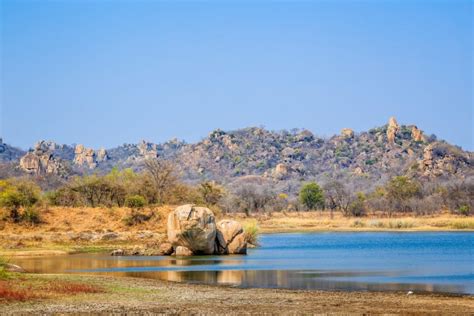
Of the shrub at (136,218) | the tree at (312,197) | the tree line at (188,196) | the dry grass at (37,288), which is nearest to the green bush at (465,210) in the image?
the tree line at (188,196)

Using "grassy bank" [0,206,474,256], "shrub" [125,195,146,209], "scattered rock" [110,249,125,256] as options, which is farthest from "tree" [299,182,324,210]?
"scattered rock" [110,249,125,256]

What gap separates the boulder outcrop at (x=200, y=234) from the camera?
53656 millimetres

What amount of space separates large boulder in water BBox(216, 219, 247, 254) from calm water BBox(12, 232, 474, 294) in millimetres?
1164

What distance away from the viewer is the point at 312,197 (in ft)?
489

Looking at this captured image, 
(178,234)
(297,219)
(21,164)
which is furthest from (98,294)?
(21,164)

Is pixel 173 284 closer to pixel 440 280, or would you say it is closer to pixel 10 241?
pixel 440 280

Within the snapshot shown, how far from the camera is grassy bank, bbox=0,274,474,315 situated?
26172 mm

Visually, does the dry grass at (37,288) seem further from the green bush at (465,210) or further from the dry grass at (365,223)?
the green bush at (465,210)

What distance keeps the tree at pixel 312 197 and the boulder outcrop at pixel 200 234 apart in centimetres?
9253

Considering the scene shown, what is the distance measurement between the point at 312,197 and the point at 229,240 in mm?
93537

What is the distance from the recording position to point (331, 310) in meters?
26.1

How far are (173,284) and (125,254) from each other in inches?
827

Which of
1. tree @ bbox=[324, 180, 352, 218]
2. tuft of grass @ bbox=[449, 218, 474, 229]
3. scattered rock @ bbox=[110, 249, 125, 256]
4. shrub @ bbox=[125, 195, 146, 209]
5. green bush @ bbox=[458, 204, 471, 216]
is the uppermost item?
tree @ bbox=[324, 180, 352, 218]

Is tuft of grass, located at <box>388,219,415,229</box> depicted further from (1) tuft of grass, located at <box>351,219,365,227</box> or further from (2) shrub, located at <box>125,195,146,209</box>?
(2) shrub, located at <box>125,195,146,209</box>
